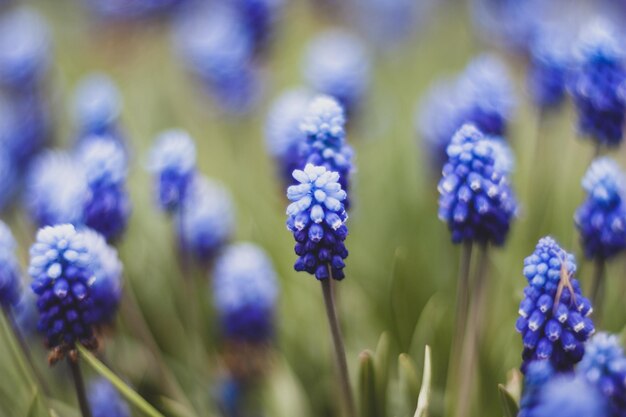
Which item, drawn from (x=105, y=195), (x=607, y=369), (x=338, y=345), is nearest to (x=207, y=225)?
A: (x=105, y=195)

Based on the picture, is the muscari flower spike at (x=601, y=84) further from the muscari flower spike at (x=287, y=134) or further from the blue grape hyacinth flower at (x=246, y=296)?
the blue grape hyacinth flower at (x=246, y=296)

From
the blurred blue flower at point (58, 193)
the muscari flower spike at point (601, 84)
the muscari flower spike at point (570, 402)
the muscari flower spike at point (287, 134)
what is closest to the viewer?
the muscari flower spike at point (570, 402)

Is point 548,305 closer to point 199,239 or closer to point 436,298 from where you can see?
point 436,298

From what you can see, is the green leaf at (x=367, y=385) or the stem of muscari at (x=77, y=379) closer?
the stem of muscari at (x=77, y=379)

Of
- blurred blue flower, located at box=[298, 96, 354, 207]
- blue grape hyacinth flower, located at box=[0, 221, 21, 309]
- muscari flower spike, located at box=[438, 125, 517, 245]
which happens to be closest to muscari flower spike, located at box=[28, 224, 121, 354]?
blue grape hyacinth flower, located at box=[0, 221, 21, 309]

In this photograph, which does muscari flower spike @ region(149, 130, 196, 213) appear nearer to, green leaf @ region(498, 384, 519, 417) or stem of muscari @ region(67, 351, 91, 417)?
stem of muscari @ region(67, 351, 91, 417)

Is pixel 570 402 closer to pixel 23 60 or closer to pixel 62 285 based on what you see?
pixel 62 285

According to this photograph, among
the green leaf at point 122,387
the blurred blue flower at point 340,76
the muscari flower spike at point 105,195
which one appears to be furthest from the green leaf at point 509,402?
the blurred blue flower at point 340,76
